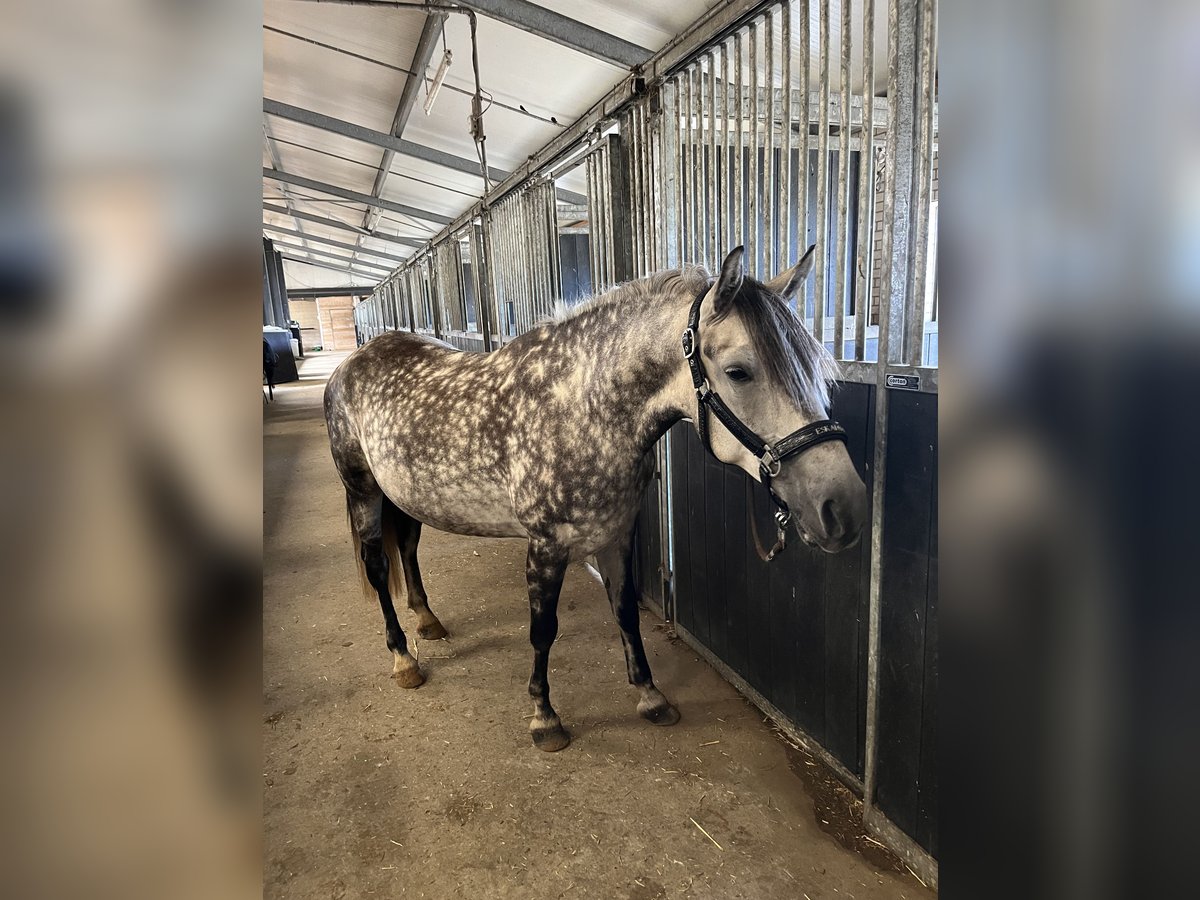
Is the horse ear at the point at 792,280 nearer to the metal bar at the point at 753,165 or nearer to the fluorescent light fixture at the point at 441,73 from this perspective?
the metal bar at the point at 753,165

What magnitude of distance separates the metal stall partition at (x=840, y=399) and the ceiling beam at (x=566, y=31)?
234 mm

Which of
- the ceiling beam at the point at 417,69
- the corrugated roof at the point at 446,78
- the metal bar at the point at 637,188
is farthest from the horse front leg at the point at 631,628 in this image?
the ceiling beam at the point at 417,69

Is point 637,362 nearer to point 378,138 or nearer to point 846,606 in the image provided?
point 846,606

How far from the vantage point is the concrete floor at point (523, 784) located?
1.51 meters

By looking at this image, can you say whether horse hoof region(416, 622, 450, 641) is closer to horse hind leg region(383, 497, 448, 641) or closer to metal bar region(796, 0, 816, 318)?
horse hind leg region(383, 497, 448, 641)

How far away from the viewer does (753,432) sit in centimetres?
142

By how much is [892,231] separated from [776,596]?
1102 millimetres

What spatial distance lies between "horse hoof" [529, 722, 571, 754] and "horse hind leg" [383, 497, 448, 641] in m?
0.87

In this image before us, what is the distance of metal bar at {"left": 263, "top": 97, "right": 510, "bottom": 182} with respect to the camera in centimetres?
479

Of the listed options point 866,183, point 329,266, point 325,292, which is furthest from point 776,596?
point 325,292
